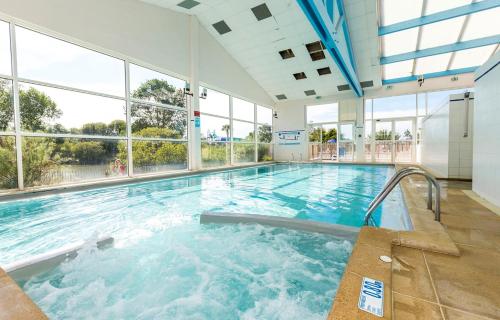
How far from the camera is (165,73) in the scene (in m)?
6.86

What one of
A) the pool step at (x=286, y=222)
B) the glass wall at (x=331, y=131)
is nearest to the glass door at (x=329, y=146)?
the glass wall at (x=331, y=131)

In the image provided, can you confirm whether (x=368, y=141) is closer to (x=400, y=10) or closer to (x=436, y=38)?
(x=436, y=38)

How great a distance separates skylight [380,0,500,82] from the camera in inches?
250

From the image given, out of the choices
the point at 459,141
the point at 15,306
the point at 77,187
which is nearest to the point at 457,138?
the point at 459,141

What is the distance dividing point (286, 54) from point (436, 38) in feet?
15.6

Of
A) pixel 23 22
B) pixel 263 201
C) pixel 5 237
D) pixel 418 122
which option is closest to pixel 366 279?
pixel 263 201

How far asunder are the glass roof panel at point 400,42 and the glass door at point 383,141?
319 centimetres

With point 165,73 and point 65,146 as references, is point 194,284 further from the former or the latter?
point 165,73

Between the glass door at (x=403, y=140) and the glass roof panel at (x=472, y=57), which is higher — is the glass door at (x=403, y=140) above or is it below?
below

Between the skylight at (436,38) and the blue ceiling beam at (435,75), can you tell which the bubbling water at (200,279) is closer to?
the skylight at (436,38)

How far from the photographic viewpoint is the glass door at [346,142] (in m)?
11.0

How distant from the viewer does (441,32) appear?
23.6ft

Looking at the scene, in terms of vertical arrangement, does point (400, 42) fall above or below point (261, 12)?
below

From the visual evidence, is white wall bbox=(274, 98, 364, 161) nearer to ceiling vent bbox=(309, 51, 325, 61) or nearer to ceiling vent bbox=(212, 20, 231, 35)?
ceiling vent bbox=(309, 51, 325, 61)
